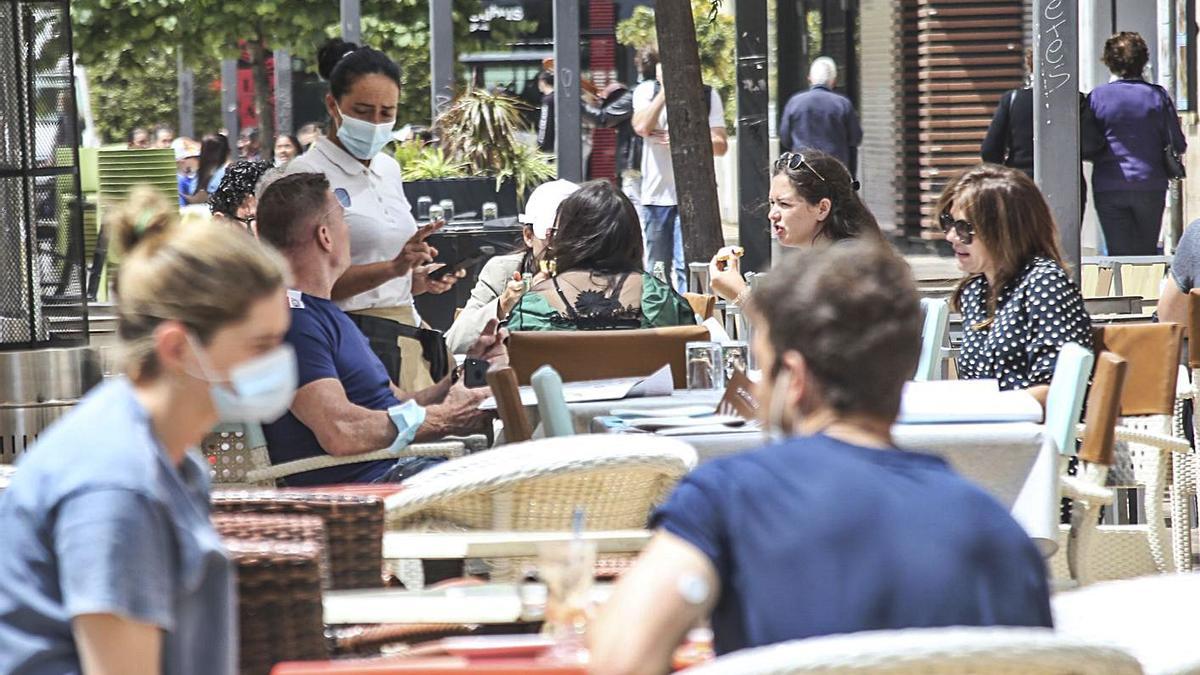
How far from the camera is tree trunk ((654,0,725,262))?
984 centimetres

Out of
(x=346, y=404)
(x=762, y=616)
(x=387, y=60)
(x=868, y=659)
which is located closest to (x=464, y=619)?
(x=762, y=616)

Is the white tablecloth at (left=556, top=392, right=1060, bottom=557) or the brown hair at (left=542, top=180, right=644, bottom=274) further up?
the brown hair at (left=542, top=180, right=644, bottom=274)

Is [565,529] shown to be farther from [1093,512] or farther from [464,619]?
[1093,512]

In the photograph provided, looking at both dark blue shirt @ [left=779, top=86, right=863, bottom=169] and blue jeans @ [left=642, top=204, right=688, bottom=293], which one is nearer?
blue jeans @ [left=642, top=204, right=688, bottom=293]

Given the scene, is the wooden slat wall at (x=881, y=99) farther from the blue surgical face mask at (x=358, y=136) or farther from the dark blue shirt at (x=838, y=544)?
the dark blue shirt at (x=838, y=544)

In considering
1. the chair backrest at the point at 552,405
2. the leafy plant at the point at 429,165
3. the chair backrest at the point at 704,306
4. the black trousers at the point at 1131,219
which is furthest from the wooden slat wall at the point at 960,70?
the chair backrest at the point at 552,405

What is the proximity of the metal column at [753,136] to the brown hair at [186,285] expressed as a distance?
754 centimetres

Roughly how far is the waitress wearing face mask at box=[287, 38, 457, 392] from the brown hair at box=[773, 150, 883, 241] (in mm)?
1190

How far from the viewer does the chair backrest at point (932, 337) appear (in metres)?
6.76

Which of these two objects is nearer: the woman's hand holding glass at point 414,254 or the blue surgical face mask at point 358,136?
the woman's hand holding glass at point 414,254

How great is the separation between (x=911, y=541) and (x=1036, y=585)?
22 cm

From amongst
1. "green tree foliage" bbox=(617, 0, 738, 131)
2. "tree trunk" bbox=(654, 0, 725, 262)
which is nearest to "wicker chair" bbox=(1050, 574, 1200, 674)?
"tree trunk" bbox=(654, 0, 725, 262)

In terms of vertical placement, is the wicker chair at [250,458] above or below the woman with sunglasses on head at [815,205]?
below

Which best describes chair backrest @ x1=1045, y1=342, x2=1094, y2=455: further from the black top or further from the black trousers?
the black trousers
